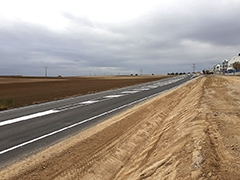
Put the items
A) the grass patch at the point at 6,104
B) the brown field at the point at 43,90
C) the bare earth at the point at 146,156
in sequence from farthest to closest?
1. the brown field at the point at 43,90
2. the grass patch at the point at 6,104
3. the bare earth at the point at 146,156

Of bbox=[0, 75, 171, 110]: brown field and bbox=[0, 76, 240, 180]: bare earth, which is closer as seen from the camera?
bbox=[0, 76, 240, 180]: bare earth

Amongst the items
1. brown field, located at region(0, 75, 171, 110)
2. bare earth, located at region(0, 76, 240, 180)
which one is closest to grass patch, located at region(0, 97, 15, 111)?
brown field, located at region(0, 75, 171, 110)

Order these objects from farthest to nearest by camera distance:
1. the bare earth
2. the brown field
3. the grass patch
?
the brown field
the grass patch
the bare earth

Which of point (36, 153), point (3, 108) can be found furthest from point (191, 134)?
point (3, 108)

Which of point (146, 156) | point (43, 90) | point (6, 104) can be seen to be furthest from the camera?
point (43, 90)

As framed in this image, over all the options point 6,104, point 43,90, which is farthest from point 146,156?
point 43,90

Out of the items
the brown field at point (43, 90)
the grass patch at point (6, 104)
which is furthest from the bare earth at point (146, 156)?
the brown field at point (43, 90)

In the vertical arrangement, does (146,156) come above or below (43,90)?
below

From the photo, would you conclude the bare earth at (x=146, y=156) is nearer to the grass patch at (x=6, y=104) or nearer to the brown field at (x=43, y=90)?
the grass patch at (x=6, y=104)

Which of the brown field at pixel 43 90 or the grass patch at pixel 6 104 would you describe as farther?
the brown field at pixel 43 90

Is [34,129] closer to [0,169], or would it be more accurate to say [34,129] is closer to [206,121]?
[0,169]

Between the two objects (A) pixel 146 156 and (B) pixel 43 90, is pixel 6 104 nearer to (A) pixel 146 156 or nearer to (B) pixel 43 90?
(B) pixel 43 90

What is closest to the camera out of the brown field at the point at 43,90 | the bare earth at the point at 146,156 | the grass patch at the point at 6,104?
the bare earth at the point at 146,156

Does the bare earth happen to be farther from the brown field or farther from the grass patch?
the brown field
